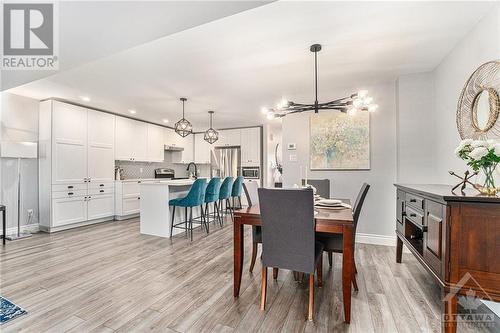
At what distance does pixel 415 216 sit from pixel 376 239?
1.68 metres

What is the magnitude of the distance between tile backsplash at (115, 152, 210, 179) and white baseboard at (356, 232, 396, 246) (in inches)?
205

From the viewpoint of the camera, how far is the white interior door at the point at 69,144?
14.0ft

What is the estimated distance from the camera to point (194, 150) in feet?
25.0

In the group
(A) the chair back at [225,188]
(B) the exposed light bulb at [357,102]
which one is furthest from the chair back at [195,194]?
(B) the exposed light bulb at [357,102]

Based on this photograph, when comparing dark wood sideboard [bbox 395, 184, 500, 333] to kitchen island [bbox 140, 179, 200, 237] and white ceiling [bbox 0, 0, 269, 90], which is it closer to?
white ceiling [bbox 0, 0, 269, 90]

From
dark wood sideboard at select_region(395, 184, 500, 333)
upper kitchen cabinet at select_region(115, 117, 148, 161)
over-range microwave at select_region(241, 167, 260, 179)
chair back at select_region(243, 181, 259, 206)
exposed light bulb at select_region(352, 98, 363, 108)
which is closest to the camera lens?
dark wood sideboard at select_region(395, 184, 500, 333)

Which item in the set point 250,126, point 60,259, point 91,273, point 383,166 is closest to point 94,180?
point 60,259

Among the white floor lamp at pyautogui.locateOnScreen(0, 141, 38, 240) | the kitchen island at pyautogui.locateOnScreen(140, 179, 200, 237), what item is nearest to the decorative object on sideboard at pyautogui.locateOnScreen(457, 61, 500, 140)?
the kitchen island at pyautogui.locateOnScreen(140, 179, 200, 237)

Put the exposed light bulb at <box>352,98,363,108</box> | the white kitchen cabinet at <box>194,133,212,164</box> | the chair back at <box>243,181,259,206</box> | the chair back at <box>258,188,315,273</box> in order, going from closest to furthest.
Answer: the chair back at <box>258,188,315,273</box>, the exposed light bulb at <box>352,98,363,108</box>, the chair back at <box>243,181,259,206</box>, the white kitchen cabinet at <box>194,133,212,164</box>

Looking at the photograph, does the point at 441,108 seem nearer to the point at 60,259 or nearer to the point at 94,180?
the point at 60,259

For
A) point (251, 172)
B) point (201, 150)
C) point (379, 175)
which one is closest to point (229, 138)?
point (201, 150)

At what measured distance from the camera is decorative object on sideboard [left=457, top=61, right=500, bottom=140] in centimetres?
183

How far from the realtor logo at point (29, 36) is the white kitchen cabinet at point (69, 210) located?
2632 millimetres

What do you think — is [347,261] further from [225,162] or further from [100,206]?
[225,162]
